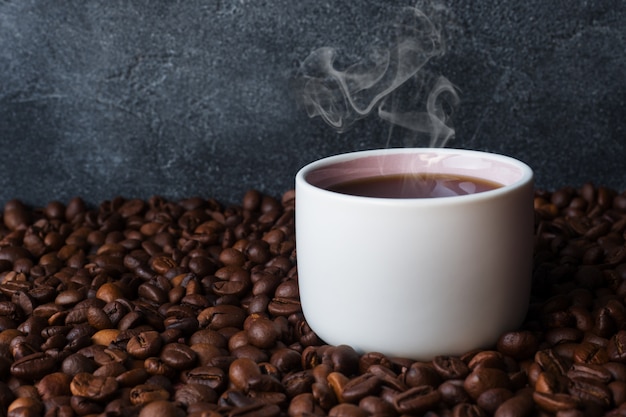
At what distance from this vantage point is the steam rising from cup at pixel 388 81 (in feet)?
6.08

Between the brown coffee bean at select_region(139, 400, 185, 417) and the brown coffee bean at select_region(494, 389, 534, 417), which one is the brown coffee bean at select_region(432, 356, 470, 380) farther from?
the brown coffee bean at select_region(139, 400, 185, 417)

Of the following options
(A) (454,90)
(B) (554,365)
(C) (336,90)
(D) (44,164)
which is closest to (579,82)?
(A) (454,90)

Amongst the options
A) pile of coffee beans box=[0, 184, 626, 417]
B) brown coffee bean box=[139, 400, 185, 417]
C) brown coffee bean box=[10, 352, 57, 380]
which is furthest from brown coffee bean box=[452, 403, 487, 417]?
brown coffee bean box=[10, 352, 57, 380]

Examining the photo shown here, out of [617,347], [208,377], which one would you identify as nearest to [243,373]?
[208,377]

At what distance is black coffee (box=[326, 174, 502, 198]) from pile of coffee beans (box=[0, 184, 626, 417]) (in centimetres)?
20

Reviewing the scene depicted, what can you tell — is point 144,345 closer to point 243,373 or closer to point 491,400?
point 243,373

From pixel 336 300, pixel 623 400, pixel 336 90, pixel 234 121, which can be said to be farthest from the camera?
pixel 234 121

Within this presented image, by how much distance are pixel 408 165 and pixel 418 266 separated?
10.5 inches

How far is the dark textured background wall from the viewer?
1.86 metres

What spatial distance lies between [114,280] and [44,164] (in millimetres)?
604

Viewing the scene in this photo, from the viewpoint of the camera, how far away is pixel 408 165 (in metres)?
1.36

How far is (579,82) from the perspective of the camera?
1.88 meters

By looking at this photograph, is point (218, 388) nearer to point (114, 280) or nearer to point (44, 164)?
point (114, 280)

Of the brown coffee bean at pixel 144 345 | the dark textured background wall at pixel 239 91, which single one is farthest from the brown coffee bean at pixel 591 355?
the dark textured background wall at pixel 239 91
